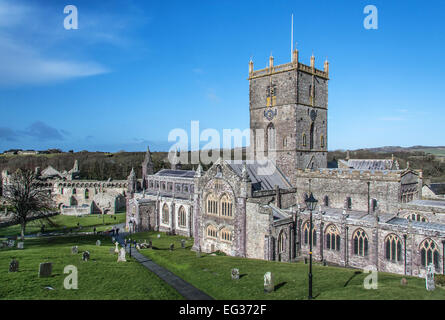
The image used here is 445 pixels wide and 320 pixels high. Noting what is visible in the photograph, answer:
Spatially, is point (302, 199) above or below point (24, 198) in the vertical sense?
above

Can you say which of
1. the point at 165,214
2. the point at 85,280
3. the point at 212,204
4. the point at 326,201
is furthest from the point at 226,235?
the point at 165,214

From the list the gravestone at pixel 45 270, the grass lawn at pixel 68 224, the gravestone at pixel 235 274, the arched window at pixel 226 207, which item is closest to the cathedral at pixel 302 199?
the arched window at pixel 226 207

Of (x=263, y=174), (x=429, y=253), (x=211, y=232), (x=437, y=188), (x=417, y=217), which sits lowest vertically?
(x=211, y=232)

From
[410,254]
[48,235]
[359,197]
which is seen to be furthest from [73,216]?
[410,254]

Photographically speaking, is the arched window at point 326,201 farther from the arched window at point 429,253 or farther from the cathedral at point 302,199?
the arched window at point 429,253

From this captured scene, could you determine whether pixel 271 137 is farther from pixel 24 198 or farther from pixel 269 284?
pixel 24 198

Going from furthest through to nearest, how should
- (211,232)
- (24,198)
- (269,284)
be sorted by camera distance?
(24,198) < (211,232) < (269,284)

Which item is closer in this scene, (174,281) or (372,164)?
(174,281)
